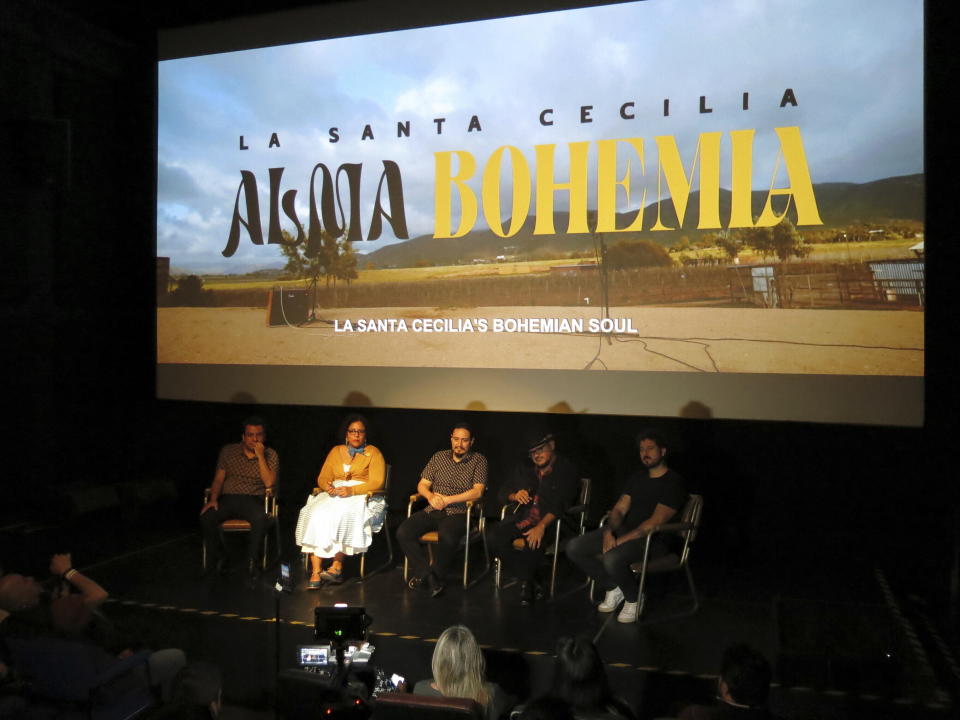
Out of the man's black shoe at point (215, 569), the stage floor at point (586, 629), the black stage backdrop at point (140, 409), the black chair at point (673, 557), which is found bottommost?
the stage floor at point (586, 629)

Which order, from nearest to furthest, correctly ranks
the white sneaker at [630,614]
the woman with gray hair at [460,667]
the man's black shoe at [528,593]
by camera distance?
the woman with gray hair at [460,667], the white sneaker at [630,614], the man's black shoe at [528,593]

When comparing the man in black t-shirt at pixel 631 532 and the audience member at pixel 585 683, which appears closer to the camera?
the audience member at pixel 585 683

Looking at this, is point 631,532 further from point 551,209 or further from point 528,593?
point 551,209

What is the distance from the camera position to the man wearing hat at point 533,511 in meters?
4.57

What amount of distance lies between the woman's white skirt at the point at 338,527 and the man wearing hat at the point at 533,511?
2.29 feet

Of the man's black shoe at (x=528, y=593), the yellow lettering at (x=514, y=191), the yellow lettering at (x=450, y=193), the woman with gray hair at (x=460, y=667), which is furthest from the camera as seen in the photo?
the yellow lettering at (x=450, y=193)

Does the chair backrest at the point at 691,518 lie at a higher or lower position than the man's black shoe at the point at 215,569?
higher

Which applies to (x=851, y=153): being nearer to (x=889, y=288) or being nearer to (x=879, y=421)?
(x=889, y=288)

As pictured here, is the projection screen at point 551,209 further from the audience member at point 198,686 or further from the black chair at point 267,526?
the audience member at point 198,686

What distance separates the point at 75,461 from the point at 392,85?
350cm

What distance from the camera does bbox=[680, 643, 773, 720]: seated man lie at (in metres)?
2.18

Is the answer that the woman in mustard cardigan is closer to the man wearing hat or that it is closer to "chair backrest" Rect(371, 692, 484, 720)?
the man wearing hat

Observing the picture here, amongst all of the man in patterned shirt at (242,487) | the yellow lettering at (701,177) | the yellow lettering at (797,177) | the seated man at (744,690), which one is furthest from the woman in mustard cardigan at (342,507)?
the seated man at (744,690)

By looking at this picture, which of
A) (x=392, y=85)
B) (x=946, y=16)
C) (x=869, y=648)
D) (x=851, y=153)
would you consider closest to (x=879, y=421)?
(x=851, y=153)
